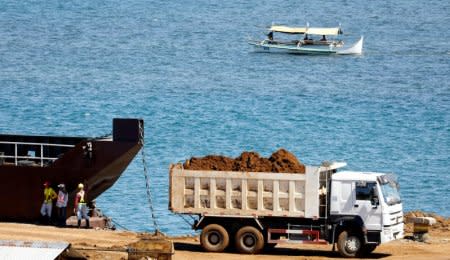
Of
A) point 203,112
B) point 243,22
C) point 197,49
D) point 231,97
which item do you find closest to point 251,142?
point 203,112

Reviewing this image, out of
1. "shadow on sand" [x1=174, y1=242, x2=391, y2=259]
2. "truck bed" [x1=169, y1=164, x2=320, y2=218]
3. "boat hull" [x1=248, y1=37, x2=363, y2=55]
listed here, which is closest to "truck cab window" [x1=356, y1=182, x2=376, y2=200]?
"truck bed" [x1=169, y1=164, x2=320, y2=218]

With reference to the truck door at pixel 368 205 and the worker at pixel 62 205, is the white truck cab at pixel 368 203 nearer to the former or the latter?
the truck door at pixel 368 205

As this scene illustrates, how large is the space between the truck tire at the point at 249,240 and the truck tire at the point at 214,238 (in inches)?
11.8

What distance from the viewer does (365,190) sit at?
3747cm

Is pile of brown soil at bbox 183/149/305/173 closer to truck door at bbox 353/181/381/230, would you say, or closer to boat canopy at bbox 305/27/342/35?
truck door at bbox 353/181/381/230

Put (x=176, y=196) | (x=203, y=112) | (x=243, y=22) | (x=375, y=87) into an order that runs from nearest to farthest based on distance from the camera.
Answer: (x=176, y=196) → (x=203, y=112) → (x=375, y=87) → (x=243, y=22)

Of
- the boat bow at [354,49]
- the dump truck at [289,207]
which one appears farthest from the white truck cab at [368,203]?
the boat bow at [354,49]

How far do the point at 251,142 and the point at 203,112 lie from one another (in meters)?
9.09

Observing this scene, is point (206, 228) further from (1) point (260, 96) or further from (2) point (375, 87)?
(2) point (375, 87)

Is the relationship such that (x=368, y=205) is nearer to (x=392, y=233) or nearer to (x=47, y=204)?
(x=392, y=233)

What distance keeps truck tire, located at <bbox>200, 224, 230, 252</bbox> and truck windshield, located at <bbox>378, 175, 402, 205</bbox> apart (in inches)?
152

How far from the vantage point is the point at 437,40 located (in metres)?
132

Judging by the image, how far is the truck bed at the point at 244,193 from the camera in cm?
3734

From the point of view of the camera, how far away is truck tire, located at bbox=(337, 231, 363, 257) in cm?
3750
